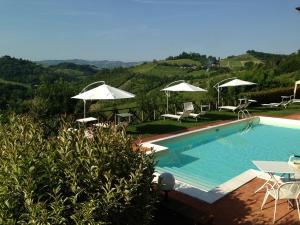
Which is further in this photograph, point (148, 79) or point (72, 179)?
point (148, 79)

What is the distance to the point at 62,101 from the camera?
2116 cm

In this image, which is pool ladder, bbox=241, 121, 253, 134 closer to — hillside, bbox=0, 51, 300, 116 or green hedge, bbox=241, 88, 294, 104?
hillside, bbox=0, 51, 300, 116

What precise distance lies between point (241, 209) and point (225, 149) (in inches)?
234

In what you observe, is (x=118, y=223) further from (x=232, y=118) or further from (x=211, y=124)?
(x=232, y=118)

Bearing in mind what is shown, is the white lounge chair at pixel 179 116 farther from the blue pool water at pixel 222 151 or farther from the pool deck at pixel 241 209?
the pool deck at pixel 241 209

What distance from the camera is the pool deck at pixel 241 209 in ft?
18.1

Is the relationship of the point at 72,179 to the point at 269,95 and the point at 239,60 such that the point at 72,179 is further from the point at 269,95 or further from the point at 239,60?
the point at 239,60

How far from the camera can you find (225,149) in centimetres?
1180

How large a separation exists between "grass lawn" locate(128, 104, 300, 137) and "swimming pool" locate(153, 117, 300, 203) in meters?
1.06

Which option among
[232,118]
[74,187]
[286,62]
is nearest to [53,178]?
[74,187]

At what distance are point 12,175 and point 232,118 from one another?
14.3m

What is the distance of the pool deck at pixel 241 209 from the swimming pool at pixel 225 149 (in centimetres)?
160

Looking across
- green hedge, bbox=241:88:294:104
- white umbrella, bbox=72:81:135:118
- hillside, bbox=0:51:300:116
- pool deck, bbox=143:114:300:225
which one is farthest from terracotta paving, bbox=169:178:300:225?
green hedge, bbox=241:88:294:104

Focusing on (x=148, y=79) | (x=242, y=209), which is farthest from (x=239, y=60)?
(x=242, y=209)
